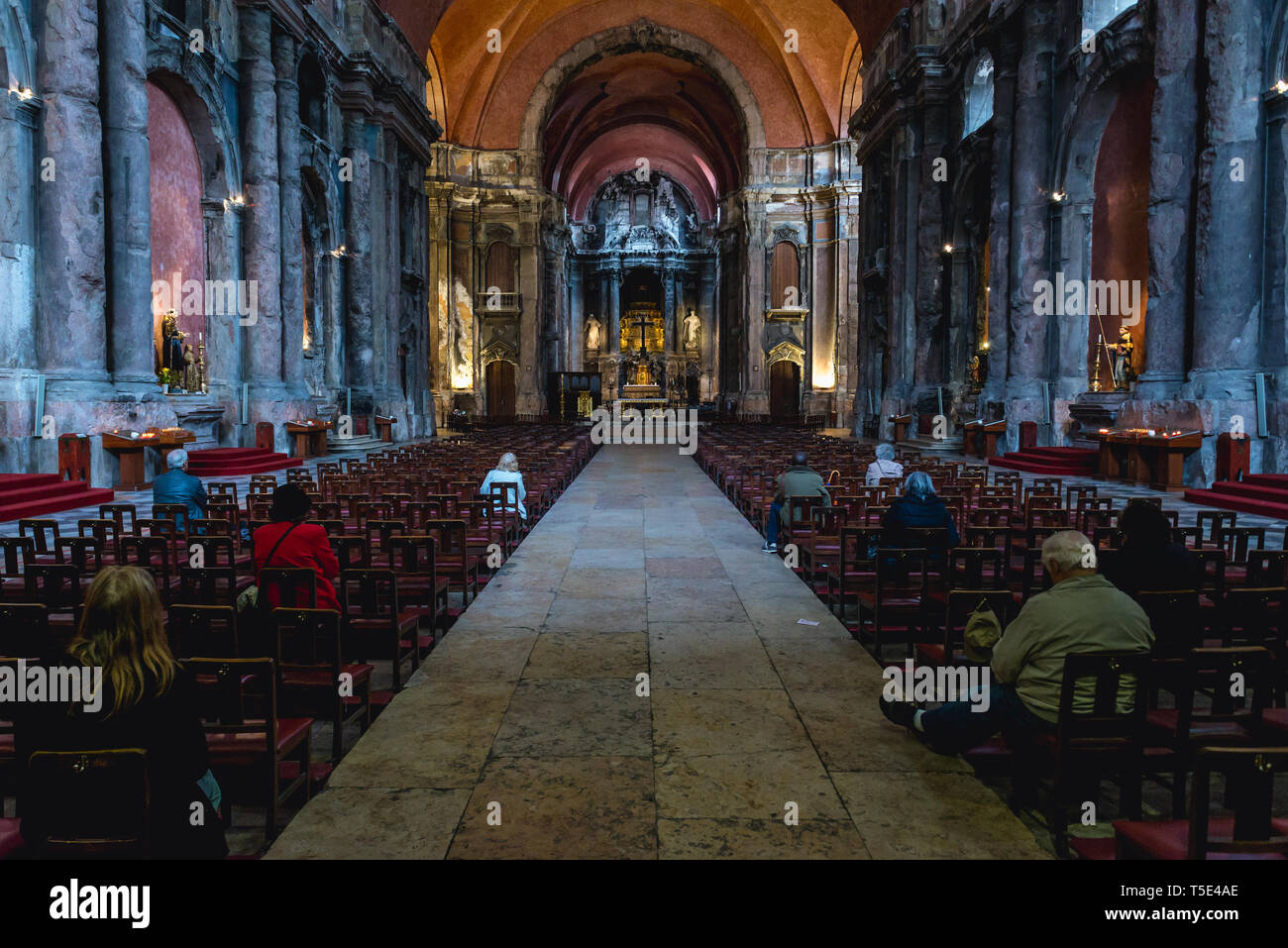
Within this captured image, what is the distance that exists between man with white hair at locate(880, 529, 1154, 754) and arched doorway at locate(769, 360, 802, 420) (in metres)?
41.6

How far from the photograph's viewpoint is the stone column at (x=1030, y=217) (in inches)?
763

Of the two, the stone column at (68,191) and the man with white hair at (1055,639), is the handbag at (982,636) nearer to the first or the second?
the man with white hair at (1055,639)

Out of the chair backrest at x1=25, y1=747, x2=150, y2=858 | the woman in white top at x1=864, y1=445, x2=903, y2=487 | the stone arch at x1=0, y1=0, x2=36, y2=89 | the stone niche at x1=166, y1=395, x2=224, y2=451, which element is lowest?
the chair backrest at x1=25, y1=747, x2=150, y2=858

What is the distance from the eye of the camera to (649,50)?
4156 cm

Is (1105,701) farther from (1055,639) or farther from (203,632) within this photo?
(203,632)

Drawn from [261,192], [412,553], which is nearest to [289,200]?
[261,192]

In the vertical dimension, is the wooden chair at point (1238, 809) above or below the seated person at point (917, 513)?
below

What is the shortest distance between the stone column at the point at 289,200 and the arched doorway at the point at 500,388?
23.1 meters

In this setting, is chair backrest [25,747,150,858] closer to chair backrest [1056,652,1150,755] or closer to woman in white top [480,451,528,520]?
chair backrest [1056,652,1150,755]

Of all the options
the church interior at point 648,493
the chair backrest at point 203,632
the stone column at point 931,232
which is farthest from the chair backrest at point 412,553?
the stone column at point 931,232

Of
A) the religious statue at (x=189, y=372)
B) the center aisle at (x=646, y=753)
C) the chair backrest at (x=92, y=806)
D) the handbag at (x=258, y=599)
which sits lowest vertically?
the center aisle at (x=646, y=753)

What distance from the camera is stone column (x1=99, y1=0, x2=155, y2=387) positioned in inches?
572

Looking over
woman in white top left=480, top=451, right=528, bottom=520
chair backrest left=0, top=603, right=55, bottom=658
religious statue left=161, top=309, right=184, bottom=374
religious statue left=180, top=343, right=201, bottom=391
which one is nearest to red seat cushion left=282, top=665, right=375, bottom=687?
chair backrest left=0, top=603, right=55, bottom=658

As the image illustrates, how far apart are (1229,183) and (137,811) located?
16102 millimetres
